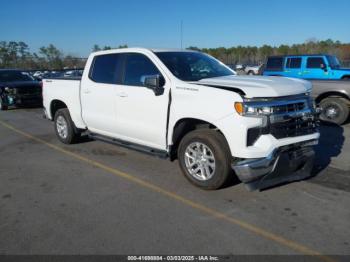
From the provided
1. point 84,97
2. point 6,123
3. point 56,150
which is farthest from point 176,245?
point 6,123

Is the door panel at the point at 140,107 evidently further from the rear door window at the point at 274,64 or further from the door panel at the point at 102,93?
the rear door window at the point at 274,64

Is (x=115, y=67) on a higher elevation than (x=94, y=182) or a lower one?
higher

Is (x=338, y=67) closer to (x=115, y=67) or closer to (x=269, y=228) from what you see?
(x=115, y=67)

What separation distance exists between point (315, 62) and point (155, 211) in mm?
12076

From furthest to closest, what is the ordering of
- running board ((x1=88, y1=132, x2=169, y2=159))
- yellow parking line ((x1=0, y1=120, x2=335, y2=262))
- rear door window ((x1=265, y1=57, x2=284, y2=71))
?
rear door window ((x1=265, y1=57, x2=284, y2=71))
running board ((x1=88, y1=132, x2=169, y2=159))
yellow parking line ((x1=0, y1=120, x2=335, y2=262))

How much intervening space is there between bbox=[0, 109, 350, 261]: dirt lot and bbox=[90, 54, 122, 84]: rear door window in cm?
146

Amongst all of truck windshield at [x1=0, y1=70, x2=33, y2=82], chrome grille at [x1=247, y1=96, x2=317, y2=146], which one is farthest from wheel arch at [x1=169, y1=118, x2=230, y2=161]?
truck windshield at [x1=0, y1=70, x2=33, y2=82]

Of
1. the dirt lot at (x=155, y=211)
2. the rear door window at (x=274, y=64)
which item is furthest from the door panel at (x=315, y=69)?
the dirt lot at (x=155, y=211)

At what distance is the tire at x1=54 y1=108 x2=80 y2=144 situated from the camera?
7339mm

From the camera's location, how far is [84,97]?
6.63 m

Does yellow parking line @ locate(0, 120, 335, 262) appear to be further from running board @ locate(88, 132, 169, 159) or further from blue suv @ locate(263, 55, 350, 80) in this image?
blue suv @ locate(263, 55, 350, 80)

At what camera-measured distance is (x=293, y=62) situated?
47.2 feet

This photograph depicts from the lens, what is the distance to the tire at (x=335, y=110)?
378 inches

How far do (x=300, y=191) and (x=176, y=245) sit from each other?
213cm
